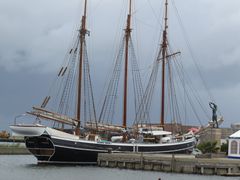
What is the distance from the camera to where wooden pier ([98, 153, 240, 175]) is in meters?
69.8

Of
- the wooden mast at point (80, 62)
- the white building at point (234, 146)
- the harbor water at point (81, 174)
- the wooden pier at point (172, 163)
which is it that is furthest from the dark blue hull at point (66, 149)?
the white building at point (234, 146)

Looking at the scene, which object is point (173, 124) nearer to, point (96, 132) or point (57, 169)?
point (96, 132)

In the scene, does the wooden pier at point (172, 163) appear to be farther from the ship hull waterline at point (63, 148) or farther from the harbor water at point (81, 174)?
the ship hull waterline at point (63, 148)

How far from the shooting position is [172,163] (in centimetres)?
7469

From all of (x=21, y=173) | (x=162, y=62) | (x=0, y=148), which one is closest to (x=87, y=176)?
(x=21, y=173)

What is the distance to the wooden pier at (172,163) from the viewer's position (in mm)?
69750

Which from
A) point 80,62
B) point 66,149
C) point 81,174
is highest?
point 80,62

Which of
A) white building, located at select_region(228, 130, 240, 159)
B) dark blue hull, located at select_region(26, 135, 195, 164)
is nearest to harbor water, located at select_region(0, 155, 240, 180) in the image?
dark blue hull, located at select_region(26, 135, 195, 164)

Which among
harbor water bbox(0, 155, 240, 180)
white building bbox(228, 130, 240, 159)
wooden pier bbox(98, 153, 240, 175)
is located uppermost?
white building bbox(228, 130, 240, 159)

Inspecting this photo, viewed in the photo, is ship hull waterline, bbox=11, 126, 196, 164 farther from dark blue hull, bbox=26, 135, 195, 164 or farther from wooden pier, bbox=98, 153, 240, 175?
wooden pier, bbox=98, 153, 240, 175

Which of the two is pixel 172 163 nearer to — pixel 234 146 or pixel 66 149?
pixel 234 146

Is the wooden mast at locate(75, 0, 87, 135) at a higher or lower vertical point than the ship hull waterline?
higher

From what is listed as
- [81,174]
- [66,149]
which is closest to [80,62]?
[66,149]

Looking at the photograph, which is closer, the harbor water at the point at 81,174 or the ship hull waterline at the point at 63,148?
the harbor water at the point at 81,174
